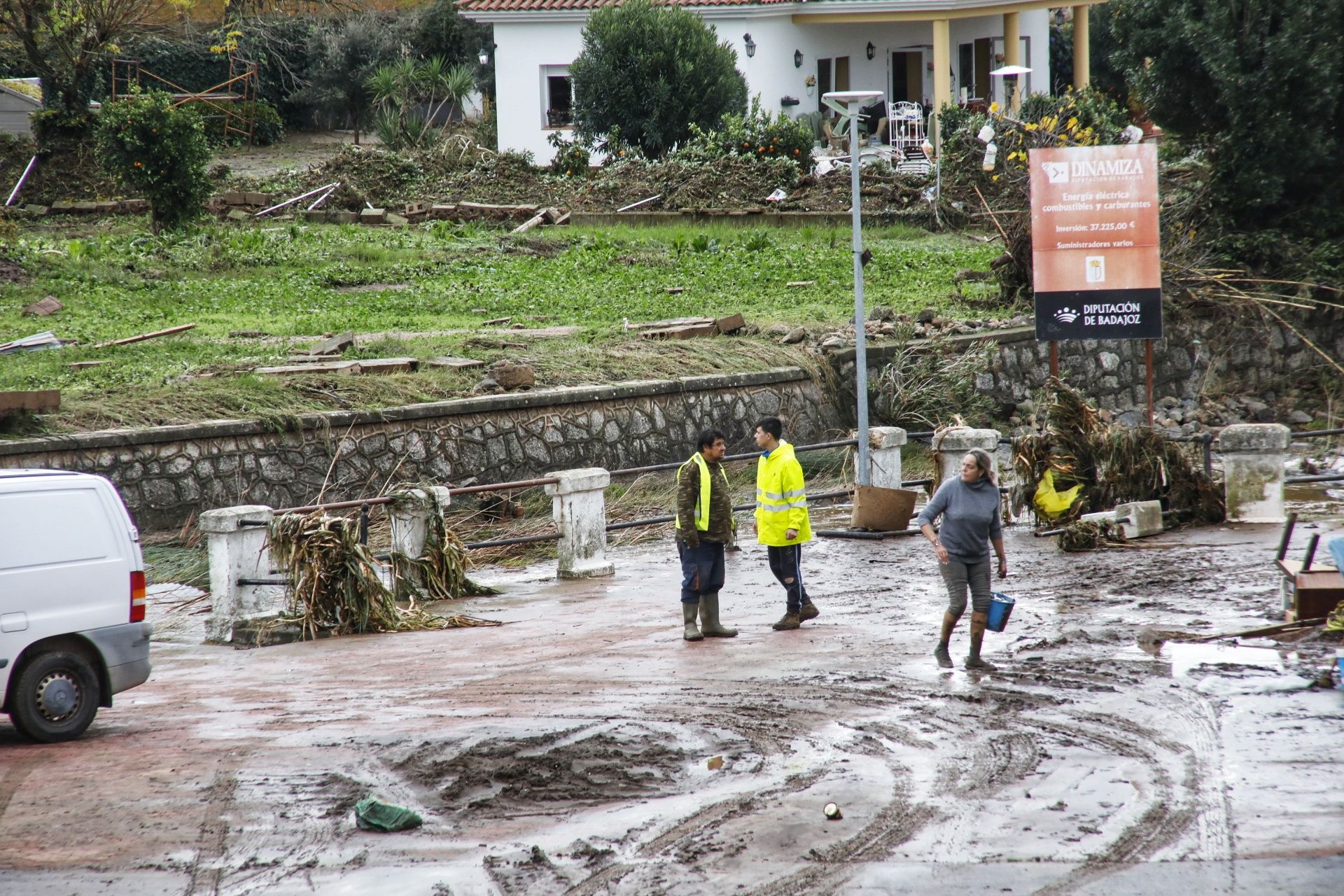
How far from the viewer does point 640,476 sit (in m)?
18.8

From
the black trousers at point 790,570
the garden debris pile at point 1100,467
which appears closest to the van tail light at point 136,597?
the black trousers at point 790,570

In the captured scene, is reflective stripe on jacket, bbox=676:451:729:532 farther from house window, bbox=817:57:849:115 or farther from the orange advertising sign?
house window, bbox=817:57:849:115

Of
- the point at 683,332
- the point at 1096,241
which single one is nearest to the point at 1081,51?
the point at 683,332

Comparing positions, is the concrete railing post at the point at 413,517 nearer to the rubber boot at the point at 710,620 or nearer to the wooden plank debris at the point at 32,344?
the rubber boot at the point at 710,620

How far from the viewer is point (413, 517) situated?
13734 millimetres

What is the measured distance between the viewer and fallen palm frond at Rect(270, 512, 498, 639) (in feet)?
41.4

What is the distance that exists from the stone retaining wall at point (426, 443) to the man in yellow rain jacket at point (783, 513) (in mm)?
6395

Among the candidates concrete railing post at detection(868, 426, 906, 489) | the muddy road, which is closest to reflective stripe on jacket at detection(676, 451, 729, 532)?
the muddy road

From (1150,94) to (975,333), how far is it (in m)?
5.98

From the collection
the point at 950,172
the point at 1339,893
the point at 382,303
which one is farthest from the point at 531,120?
the point at 1339,893

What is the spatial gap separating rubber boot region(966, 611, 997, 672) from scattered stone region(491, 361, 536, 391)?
10.2 meters

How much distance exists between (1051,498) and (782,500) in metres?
4.86

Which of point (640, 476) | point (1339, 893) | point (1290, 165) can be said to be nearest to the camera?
point (1339, 893)

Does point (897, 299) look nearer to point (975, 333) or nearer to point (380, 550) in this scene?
point (975, 333)
